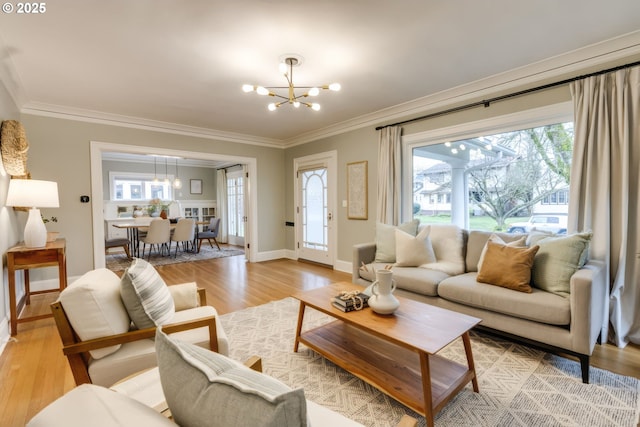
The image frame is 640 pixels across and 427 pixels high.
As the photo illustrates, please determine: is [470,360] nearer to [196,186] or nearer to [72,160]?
[72,160]

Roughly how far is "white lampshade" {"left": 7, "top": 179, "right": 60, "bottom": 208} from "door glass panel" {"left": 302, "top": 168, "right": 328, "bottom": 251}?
388 centimetres

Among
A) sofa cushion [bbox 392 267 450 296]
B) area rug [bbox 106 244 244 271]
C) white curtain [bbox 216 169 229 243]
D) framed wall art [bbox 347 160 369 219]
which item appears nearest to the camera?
sofa cushion [bbox 392 267 450 296]

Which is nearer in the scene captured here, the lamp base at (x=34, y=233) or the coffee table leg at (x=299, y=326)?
the coffee table leg at (x=299, y=326)

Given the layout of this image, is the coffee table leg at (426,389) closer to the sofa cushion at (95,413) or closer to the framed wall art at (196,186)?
the sofa cushion at (95,413)

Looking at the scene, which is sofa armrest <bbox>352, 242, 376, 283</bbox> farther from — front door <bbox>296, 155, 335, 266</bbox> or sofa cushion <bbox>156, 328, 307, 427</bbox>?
sofa cushion <bbox>156, 328, 307, 427</bbox>

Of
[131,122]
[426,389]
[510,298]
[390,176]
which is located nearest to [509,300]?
[510,298]

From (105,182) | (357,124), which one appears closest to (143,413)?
(357,124)

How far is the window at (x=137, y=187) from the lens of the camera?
8.08 m

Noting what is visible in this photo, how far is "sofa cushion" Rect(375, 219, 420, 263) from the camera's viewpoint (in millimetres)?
3516

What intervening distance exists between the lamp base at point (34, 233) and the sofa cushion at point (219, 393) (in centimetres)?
324

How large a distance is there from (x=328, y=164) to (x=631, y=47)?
3.86 m

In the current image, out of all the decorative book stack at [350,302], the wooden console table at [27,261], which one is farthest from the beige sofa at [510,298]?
the wooden console table at [27,261]

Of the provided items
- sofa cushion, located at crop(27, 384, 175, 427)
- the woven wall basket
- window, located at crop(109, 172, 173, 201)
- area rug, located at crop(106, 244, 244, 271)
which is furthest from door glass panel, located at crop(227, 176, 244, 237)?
sofa cushion, located at crop(27, 384, 175, 427)

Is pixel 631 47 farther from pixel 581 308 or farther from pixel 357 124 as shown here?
pixel 357 124
